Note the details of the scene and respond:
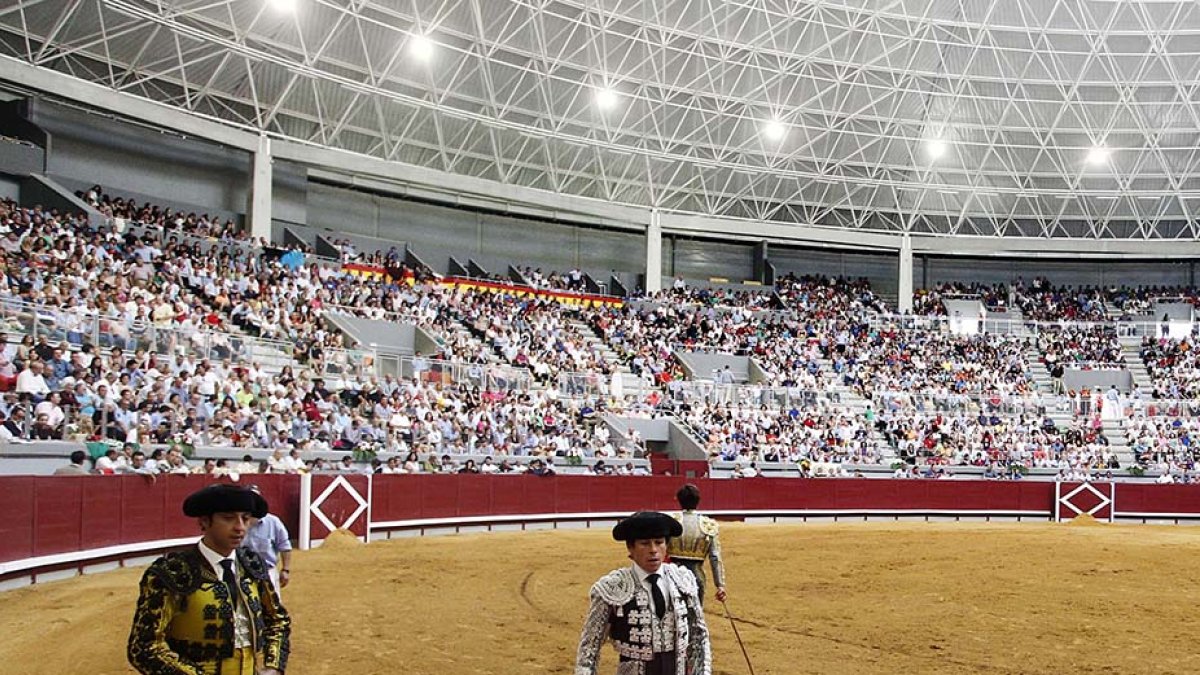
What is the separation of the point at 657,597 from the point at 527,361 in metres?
24.5

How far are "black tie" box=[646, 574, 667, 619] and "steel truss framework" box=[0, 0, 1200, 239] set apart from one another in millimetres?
23705

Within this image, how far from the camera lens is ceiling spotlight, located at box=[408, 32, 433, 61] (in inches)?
1151

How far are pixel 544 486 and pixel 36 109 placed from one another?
14547 mm

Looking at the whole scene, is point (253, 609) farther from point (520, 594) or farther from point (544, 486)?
point (544, 486)

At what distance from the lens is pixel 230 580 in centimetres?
371

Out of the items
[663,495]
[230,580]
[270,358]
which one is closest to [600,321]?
[663,495]

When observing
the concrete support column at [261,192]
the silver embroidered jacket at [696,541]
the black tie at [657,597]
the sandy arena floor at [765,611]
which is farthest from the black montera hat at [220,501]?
the concrete support column at [261,192]

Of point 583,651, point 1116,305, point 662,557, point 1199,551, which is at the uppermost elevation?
point 1116,305

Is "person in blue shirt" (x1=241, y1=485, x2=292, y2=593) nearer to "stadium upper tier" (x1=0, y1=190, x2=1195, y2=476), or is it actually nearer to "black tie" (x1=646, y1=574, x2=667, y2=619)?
"black tie" (x1=646, y1=574, x2=667, y2=619)

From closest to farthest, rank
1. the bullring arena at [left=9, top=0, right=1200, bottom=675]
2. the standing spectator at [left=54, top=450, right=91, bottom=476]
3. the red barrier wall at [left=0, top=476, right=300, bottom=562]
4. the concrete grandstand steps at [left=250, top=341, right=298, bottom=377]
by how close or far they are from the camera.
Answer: the red barrier wall at [left=0, top=476, right=300, bottom=562] → the bullring arena at [left=9, top=0, right=1200, bottom=675] → the standing spectator at [left=54, top=450, right=91, bottom=476] → the concrete grandstand steps at [left=250, top=341, right=298, bottom=377]

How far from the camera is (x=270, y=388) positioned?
19.3 metres

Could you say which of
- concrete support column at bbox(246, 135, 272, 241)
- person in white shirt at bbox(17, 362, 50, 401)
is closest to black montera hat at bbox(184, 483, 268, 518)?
person in white shirt at bbox(17, 362, 50, 401)

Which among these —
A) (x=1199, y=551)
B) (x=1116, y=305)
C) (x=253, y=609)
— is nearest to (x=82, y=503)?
(x=253, y=609)

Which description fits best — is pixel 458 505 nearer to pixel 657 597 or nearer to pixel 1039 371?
pixel 657 597
